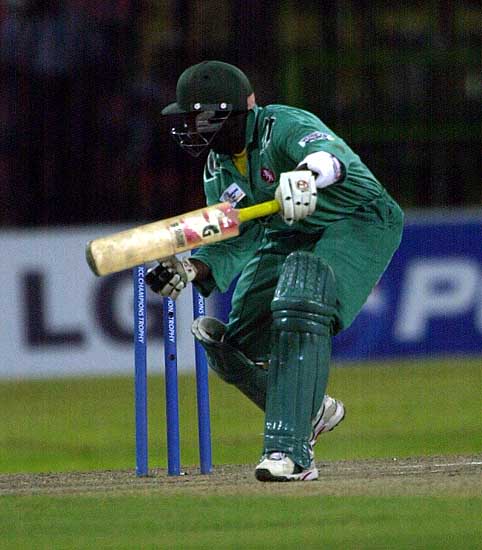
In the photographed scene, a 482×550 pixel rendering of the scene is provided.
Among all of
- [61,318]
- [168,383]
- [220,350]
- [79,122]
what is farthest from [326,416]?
[79,122]

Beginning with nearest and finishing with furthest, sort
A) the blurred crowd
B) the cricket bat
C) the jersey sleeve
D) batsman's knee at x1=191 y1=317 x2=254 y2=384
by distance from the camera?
the cricket bat → the jersey sleeve → batsman's knee at x1=191 y1=317 x2=254 y2=384 → the blurred crowd

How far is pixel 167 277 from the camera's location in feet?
20.2

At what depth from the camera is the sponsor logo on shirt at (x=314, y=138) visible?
19.1 feet

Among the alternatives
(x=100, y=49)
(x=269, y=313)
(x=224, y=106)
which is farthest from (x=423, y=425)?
(x=100, y=49)

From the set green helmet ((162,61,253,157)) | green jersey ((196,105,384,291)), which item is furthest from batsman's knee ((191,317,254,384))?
green helmet ((162,61,253,157))

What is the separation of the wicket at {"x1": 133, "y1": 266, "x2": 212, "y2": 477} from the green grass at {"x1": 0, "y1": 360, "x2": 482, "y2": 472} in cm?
154

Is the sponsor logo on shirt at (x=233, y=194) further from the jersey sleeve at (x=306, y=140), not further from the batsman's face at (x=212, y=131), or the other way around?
the jersey sleeve at (x=306, y=140)

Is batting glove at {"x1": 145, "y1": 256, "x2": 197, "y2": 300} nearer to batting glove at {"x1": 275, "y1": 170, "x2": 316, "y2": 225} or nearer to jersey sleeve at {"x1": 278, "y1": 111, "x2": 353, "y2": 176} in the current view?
jersey sleeve at {"x1": 278, "y1": 111, "x2": 353, "y2": 176}

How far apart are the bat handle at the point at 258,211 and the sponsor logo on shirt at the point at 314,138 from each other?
0.26m

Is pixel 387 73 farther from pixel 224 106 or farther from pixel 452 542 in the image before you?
pixel 452 542

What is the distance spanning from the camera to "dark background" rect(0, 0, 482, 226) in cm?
1299

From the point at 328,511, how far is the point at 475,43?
897 centimetres

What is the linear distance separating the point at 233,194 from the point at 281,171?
27cm

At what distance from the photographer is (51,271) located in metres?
12.2
